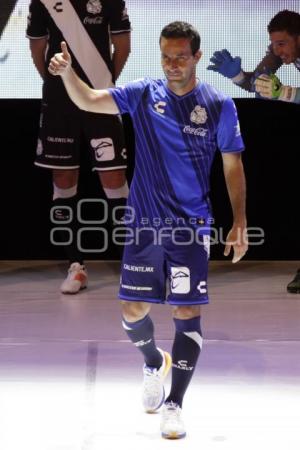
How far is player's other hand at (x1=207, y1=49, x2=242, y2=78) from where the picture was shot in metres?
6.63

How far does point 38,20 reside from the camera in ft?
22.3

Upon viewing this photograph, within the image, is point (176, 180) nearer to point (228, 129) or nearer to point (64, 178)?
point (228, 129)

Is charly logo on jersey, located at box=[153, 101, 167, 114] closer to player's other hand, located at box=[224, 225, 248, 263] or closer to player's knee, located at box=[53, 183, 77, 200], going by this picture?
player's other hand, located at box=[224, 225, 248, 263]

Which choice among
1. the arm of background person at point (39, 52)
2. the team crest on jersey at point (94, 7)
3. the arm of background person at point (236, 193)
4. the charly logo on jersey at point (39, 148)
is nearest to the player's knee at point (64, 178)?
the charly logo on jersey at point (39, 148)

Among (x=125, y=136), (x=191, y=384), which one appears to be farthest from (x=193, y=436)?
(x=125, y=136)

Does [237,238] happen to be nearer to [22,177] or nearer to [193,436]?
[193,436]

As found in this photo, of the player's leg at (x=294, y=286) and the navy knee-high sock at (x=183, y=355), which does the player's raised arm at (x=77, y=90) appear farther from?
the player's leg at (x=294, y=286)

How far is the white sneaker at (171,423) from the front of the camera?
4.05m

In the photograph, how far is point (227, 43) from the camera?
284 inches

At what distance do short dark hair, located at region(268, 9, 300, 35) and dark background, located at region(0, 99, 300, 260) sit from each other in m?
0.58

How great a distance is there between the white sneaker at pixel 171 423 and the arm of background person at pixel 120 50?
3237 mm

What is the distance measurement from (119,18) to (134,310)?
2.93 meters

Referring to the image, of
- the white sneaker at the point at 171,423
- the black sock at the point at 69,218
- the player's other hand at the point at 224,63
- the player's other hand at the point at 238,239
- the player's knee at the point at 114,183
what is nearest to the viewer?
the white sneaker at the point at 171,423

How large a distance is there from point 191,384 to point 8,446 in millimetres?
1066
